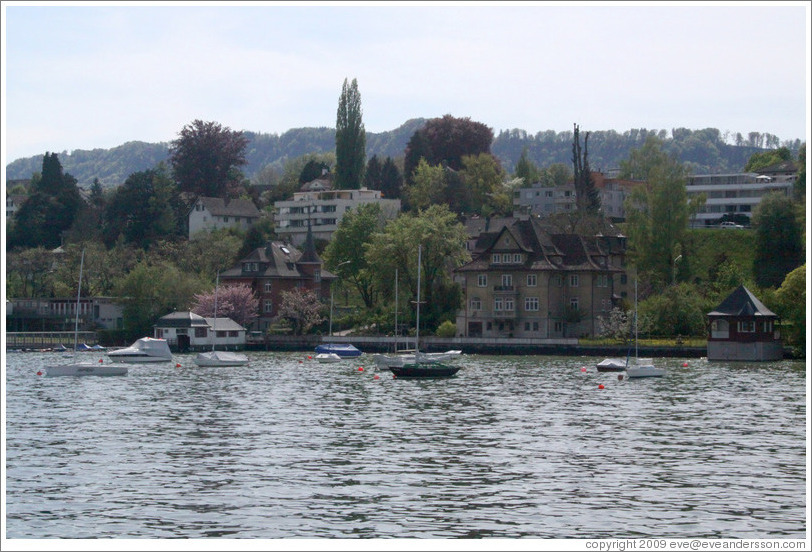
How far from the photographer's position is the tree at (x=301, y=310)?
142875 millimetres

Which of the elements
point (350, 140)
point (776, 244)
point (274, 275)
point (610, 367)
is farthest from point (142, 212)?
point (610, 367)

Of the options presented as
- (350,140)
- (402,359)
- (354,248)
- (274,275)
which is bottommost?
(402,359)

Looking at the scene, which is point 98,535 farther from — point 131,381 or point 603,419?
point 131,381

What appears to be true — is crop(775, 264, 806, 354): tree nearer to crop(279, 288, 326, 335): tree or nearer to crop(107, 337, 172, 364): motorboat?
crop(279, 288, 326, 335): tree

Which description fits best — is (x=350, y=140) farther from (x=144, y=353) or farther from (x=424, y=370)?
(x=424, y=370)

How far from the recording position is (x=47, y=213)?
194 meters

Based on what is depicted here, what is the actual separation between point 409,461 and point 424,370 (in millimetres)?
43266

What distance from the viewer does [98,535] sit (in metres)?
31.3

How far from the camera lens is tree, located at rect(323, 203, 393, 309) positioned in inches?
6024

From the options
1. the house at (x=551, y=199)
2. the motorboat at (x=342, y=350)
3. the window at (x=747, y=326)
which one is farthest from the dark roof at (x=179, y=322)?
the house at (x=551, y=199)

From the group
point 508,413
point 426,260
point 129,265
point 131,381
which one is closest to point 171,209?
point 129,265

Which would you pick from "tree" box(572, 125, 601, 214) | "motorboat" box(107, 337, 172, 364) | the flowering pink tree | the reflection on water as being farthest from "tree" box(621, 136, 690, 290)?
the reflection on water

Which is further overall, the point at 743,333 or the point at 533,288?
the point at 533,288

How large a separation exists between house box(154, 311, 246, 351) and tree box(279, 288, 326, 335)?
797 centimetres
